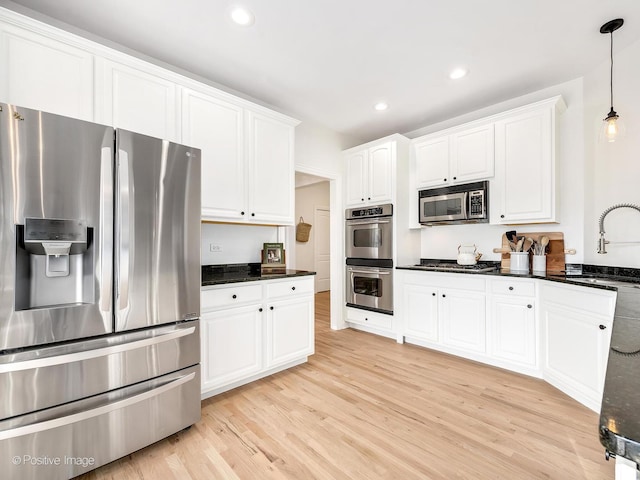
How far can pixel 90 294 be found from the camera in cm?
159

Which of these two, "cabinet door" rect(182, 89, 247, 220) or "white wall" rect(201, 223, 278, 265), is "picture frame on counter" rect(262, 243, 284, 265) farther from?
"cabinet door" rect(182, 89, 247, 220)

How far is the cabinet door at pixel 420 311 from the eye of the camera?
3.33 metres

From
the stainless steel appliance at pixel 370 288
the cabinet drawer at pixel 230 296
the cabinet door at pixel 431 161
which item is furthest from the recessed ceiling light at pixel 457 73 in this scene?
the cabinet drawer at pixel 230 296

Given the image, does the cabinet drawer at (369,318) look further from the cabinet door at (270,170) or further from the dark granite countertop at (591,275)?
the cabinet door at (270,170)

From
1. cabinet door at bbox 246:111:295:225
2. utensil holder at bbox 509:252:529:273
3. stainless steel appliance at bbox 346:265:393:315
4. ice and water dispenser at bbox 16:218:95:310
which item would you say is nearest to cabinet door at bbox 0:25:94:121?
ice and water dispenser at bbox 16:218:95:310

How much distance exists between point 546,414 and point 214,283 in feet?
8.34

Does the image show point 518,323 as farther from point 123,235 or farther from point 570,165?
point 123,235

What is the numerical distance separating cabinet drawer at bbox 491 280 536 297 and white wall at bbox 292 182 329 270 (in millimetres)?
4476

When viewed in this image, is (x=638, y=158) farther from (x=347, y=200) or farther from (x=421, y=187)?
(x=347, y=200)

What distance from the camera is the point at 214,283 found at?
2266 mm

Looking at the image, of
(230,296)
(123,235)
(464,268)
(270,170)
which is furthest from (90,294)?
(464,268)

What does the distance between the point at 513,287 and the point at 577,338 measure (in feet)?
2.02

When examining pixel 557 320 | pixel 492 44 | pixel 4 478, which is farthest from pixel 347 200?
pixel 4 478

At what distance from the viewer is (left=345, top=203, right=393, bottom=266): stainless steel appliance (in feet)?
12.2
